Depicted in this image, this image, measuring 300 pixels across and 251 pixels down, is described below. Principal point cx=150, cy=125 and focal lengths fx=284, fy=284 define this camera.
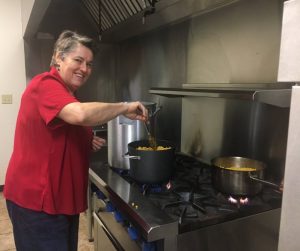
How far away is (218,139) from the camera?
58.2 inches

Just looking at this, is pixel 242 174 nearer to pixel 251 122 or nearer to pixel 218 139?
pixel 251 122

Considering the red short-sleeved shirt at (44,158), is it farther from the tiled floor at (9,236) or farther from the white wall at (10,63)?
the white wall at (10,63)

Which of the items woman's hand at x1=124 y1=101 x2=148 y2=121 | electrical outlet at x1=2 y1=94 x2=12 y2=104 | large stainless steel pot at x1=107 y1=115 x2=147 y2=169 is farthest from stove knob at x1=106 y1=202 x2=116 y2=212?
electrical outlet at x1=2 y1=94 x2=12 y2=104

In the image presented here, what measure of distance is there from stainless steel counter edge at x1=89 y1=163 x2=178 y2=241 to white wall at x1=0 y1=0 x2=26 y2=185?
1814mm

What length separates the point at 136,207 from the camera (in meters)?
0.97

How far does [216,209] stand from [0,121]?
8.13 ft

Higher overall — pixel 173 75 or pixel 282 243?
pixel 173 75

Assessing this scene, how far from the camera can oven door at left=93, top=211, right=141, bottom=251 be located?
1101mm

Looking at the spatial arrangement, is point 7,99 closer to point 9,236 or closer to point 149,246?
point 9,236

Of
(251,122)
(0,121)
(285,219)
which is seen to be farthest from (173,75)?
(0,121)

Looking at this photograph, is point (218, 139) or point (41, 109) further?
point (218, 139)

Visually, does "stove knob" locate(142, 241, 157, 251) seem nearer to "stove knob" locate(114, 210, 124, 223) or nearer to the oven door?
the oven door

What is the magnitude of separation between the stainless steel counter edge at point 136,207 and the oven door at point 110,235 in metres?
0.12

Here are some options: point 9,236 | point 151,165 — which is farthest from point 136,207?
point 9,236
